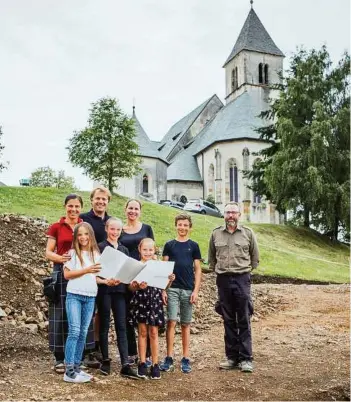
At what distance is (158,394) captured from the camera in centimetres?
446

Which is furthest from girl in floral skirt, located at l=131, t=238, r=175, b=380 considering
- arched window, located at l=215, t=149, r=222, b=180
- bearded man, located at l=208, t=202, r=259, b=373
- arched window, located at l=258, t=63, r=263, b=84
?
arched window, located at l=258, t=63, r=263, b=84

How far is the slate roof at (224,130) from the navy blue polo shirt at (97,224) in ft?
127

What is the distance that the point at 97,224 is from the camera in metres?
5.35

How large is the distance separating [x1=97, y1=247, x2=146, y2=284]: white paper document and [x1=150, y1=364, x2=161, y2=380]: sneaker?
949 millimetres

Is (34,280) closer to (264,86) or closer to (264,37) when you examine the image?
(264,86)

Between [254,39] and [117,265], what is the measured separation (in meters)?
55.9

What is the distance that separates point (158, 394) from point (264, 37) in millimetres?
57723

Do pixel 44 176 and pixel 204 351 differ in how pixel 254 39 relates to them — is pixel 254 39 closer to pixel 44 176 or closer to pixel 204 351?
pixel 44 176

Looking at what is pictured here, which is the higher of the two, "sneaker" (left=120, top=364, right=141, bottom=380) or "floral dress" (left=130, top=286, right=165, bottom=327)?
"floral dress" (left=130, top=286, right=165, bottom=327)

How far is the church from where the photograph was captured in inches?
1705

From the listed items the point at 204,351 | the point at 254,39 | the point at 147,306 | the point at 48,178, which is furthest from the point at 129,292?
the point at 48,178

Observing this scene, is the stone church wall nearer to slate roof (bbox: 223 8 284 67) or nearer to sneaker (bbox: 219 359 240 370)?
slate roof (bbox: 223 8 284 67)

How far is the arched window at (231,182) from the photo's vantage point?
145 feet

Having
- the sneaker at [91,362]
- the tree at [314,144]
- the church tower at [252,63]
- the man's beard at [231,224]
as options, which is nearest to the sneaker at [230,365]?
the sneaker at [91,362]
